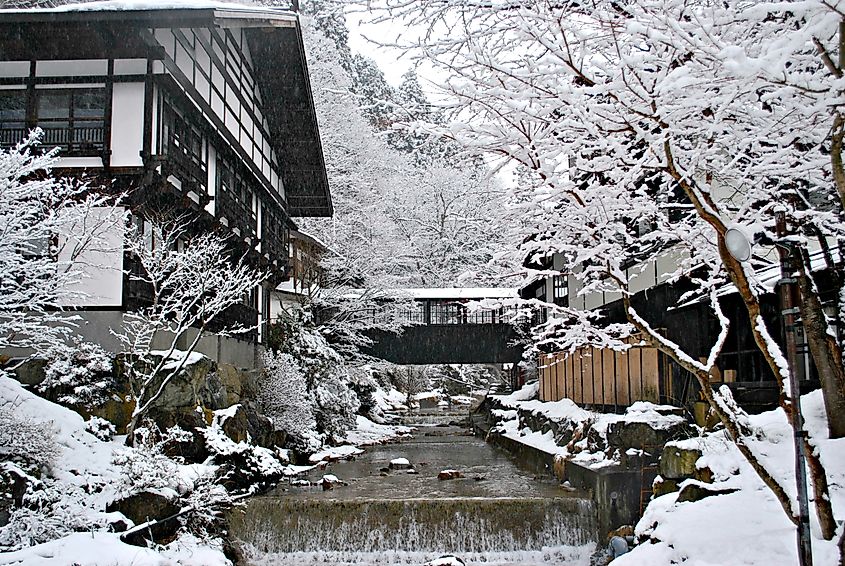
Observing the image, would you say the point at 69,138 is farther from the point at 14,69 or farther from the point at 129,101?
the point at 14,69

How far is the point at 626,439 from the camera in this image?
13.5m

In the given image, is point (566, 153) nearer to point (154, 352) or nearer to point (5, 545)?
point (5, 545)

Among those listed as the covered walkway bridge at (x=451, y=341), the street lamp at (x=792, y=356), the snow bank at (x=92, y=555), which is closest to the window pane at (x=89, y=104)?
the snow bank at (x=92, y=555)

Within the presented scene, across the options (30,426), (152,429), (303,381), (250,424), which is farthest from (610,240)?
(303,381)

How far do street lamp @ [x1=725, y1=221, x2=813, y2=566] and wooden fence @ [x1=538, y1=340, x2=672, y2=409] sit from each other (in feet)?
22.7

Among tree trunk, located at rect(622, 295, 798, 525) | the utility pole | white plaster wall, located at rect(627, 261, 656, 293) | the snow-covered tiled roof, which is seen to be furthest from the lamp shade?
the snow-covered tiled roof

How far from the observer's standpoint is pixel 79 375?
12914 millimetres

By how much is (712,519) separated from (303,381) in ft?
48.6

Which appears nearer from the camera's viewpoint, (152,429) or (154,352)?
(152,429)

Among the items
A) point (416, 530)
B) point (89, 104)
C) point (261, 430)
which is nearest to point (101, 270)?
point (89, 104)

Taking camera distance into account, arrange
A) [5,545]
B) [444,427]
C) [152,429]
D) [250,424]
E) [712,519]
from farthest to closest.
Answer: [444,427]
[250,424]
[152,429]
[5,545]
[712,519]

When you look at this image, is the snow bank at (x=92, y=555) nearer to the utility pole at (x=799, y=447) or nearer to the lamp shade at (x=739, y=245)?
the utility pole at (x=799, y=447)

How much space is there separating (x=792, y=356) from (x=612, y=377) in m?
12.8

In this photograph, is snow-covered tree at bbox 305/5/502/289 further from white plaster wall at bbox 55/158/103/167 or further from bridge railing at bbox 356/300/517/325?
white plaster wall at bbox 55/158/103/167
